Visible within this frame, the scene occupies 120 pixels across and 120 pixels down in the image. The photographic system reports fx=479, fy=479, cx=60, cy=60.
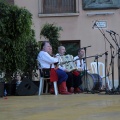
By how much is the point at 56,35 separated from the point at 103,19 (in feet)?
12.3

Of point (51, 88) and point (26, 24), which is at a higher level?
point (26, 24)

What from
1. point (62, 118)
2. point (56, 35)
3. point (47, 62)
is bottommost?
point (62, 118)

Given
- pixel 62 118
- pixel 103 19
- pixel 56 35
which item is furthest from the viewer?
pixel 103 19

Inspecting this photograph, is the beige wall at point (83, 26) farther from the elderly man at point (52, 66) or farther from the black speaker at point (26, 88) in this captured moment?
the black speaker at point (26, 88)

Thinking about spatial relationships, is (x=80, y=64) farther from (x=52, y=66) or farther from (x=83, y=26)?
(x=83, y=26)

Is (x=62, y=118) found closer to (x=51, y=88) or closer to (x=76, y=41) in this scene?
(x=51, y=88)

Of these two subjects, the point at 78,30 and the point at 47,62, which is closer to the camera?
the point at 47,62

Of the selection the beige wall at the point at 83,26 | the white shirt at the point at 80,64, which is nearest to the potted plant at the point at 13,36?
the white shirt at the point at 80,64

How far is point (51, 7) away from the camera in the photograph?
1767 cm

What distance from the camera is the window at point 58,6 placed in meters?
17.6

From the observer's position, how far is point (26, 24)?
11.3 meters

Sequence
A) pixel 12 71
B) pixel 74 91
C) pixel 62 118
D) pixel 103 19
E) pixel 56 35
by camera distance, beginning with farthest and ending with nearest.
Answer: pixel 103 19 < pixel 56 35 < pixel 74 91 < pixel 12 71 < pixel 62 118

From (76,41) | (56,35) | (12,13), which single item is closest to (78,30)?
(76,41)

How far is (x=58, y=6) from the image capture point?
17703mm
